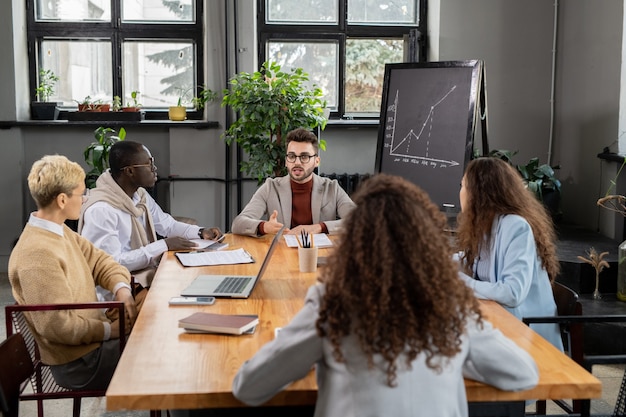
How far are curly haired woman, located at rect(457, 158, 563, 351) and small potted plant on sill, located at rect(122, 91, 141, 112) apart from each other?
163 inches

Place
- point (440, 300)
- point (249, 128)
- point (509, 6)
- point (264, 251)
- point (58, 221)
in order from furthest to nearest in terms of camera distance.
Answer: point (509, 6), point (249, 128), point (264, 251), point (58, 221), point (440, 300)

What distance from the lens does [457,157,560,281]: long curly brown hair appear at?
2885mm

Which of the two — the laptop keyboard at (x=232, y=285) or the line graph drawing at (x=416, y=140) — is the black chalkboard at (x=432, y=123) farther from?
the laptop keyboard at (x=232, y=285)

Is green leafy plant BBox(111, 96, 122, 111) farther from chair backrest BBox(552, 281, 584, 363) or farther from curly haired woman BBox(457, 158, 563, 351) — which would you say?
chair backrest BBox(552, 281, 584, 363)

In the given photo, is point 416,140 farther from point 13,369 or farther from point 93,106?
point 13,369

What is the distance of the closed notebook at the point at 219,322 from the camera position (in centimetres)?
230

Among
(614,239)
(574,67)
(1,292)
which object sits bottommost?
(1,292)

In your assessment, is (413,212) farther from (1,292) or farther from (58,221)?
(1,292)

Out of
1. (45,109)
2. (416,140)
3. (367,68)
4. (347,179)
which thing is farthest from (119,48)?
(416,140)

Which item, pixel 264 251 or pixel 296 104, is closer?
pixel 264 251

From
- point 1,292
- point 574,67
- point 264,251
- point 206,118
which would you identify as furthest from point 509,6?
point 1,292

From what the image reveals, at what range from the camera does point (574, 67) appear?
625cm

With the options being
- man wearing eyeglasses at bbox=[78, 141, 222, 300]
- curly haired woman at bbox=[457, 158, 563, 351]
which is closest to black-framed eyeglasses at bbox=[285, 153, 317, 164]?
man wearing eyeglasses at bbox=[78, 141, 222, 300]

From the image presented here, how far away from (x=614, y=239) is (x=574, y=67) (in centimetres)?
149
